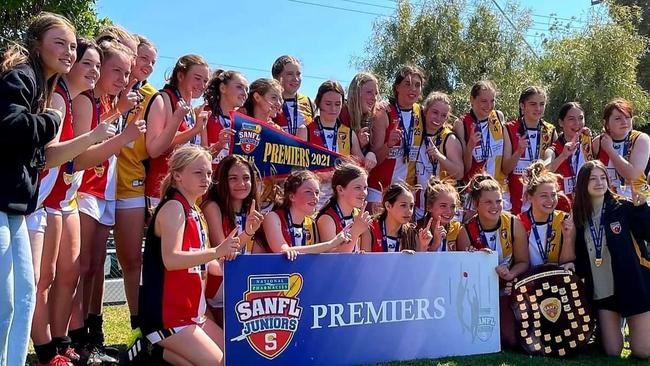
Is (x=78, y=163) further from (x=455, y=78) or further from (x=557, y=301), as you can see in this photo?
(x=455, y=78)

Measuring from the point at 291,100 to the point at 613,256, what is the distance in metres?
3.63

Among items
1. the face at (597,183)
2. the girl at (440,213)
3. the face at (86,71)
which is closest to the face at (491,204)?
the girl at (440,213)

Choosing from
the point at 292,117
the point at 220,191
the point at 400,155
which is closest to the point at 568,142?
the point at 400,155

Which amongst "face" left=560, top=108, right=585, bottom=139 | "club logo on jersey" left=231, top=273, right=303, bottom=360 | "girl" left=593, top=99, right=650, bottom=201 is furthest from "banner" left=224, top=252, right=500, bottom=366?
"face" left=560, top=108, right=585, bottom=139

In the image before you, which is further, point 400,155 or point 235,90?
point 400,155

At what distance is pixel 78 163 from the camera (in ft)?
13.4

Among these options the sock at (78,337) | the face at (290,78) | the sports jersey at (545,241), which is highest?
the face at (290,78)

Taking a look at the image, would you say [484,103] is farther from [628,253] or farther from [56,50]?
[56,50]

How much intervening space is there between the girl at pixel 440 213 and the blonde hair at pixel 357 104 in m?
1.17

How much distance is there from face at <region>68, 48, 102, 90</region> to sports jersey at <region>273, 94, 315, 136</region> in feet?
8.40

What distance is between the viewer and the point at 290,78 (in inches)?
263

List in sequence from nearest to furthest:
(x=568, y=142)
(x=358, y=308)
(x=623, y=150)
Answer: (x=358, y=308), (x=623, y=150), (x=568, y=142)

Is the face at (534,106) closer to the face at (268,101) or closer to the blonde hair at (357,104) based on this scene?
the blonde hair at (357,104)

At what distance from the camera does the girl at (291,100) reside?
6.60m
